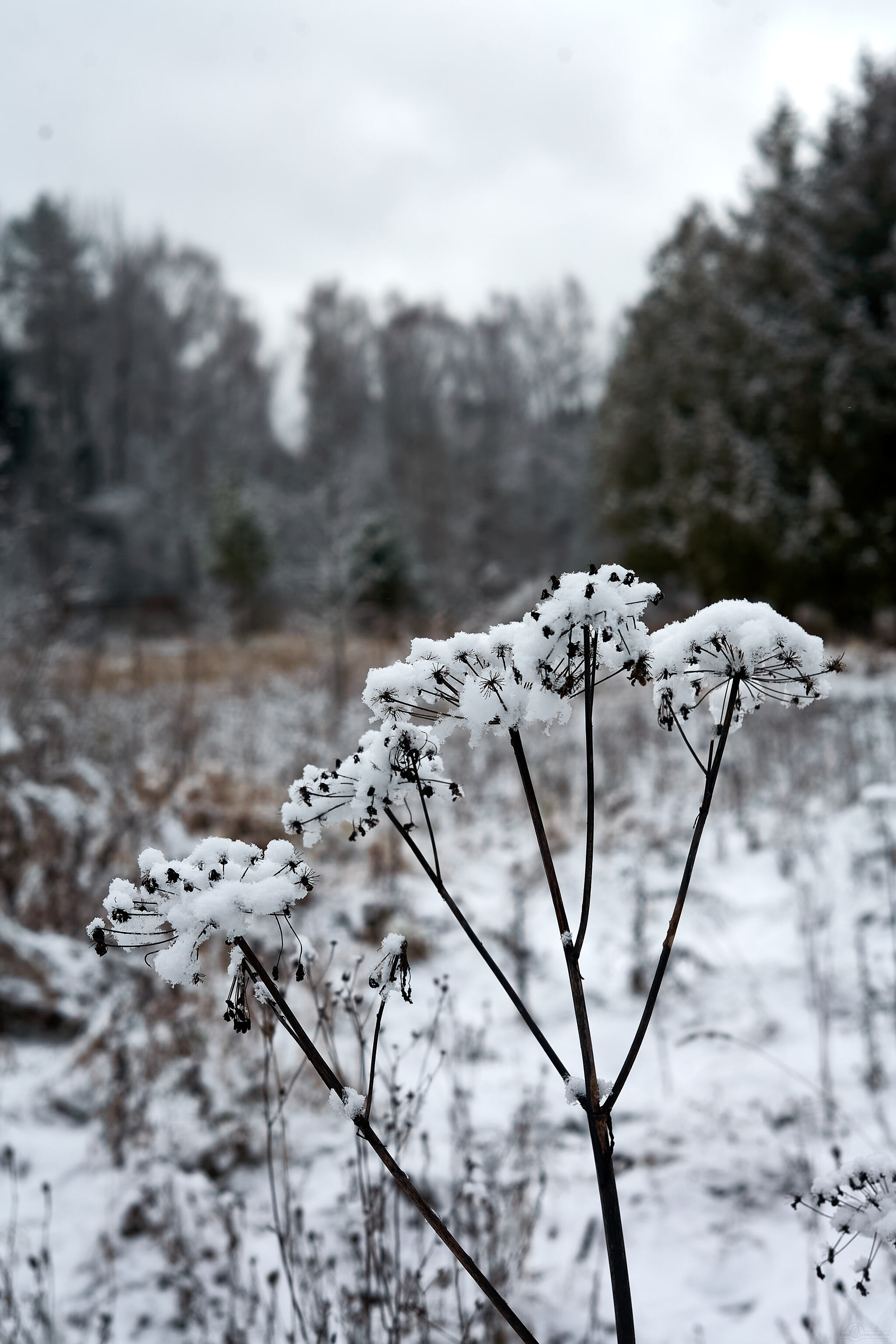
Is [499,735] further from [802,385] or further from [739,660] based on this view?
[802,385]

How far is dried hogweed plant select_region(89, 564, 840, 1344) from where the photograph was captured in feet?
2.68

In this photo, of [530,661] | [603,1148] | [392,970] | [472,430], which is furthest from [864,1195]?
[472,430]

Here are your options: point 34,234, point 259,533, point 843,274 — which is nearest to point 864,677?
point 843,274

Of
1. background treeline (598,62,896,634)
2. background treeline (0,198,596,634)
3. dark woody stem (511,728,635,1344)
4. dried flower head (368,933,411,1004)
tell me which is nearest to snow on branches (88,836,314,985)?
dried flower head (368,933,411,1004)

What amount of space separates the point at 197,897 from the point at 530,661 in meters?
0.41

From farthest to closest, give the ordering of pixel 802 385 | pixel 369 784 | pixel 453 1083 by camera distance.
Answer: pixel 802 385, pixel 453 1083, pixel 369 784

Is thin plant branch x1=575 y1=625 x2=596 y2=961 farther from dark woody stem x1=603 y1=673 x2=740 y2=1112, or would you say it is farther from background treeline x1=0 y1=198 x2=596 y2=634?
background treeline x1=0 y1=198 x2=596 y2=634

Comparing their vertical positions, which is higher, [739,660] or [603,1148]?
[739,660]

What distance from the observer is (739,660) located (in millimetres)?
897

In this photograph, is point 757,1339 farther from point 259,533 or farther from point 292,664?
point 259,533

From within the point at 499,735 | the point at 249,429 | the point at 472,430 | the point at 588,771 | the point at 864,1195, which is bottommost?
the point at 864,1195

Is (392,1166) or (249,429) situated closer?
(392,1166)

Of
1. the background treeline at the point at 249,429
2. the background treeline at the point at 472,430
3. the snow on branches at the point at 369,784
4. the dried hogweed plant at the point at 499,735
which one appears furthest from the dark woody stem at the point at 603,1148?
the background treeline at the point at 249,429

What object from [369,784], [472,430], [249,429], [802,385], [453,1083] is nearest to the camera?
[369,784]
